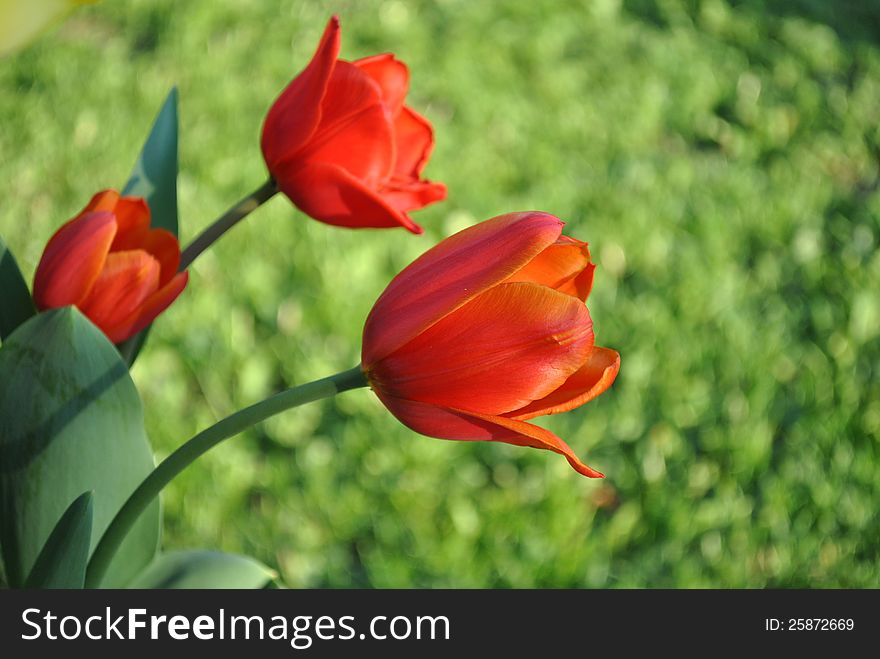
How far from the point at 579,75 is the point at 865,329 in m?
1.15

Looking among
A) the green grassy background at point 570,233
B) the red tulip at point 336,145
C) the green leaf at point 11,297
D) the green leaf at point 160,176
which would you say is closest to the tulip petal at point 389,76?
the red tulip at point 336,145

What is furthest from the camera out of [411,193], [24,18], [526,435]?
[411,193]

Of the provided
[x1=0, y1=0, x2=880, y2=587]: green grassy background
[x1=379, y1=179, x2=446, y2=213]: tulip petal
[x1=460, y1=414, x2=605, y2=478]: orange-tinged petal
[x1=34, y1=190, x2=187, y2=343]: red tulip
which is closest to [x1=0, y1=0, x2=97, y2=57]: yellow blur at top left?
[x1=34, y1=190, x2=187, y2=343]: red tulip

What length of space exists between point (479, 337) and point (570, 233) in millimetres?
1668

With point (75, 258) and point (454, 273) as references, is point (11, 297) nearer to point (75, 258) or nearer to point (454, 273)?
point (75, 258)

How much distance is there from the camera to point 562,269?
1.96ft

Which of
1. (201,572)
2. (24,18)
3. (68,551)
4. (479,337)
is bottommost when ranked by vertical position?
(201,572)

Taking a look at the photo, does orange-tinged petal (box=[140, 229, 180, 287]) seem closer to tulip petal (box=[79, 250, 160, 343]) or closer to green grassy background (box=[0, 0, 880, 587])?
tulip petal (box=[79, 250, 160, 343])

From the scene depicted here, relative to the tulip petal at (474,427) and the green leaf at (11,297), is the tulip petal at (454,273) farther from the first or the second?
the green leaf at (11,297)

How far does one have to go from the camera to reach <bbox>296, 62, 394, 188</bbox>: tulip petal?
70 cm

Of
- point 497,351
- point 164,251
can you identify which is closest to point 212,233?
point 164,251

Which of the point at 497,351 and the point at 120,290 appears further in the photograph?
the point at 120,290

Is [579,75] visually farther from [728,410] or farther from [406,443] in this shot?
[406,443]
